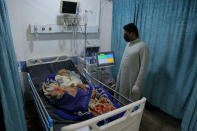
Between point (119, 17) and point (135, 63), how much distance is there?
4.89ft

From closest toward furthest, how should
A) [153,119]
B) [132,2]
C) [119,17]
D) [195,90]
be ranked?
[195,90] → [153,119] → [132,2] → [119,17]

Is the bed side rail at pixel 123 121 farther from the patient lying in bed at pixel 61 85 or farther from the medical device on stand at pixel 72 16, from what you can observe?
the medical device on stand at pixel 72 16

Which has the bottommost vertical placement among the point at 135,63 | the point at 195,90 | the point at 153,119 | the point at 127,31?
the point at 153,119

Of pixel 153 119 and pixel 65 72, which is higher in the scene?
pixel 65 72

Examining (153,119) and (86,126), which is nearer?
(86,126)

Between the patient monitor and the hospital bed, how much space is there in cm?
35

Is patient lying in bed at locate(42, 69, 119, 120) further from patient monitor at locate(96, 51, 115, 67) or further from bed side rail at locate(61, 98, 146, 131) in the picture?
patient monitor at locate(96, 51, 115, 67)

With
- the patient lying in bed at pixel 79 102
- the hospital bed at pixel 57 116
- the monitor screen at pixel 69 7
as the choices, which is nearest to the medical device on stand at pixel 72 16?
the monitor screen at pixel 69 7

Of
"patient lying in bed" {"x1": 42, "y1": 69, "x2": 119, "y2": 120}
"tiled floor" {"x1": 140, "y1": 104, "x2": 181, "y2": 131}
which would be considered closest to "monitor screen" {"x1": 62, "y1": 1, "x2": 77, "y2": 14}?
"patient lying in bed" {"x1": 42, "y1": 69, "x2": 119, "y2": 120}

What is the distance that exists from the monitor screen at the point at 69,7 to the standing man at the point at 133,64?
1.22 metres

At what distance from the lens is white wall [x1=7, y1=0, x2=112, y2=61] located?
241 cm

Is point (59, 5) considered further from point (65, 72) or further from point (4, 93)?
point (4, 93)

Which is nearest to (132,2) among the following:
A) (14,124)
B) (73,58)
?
(73,58)

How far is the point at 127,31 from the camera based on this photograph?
2020 millimetres
